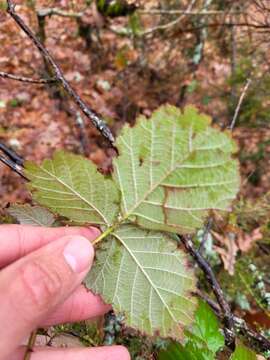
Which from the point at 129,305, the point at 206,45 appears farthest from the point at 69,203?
the point at 206,45

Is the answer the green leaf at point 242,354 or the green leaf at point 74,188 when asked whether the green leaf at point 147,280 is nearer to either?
the green leaf at point 74,188

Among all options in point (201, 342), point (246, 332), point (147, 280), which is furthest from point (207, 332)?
point (147, 280)

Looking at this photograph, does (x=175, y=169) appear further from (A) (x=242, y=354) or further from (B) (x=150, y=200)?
(A) (x=242, y=354)

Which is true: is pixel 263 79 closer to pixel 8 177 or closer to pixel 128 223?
pixel 8 177

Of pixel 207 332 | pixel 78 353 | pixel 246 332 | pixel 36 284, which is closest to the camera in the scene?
pixel 36 284

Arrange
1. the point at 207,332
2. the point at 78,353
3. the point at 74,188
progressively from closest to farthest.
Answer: the point at 74,188 < the point at 78,353 < the point at 207,332

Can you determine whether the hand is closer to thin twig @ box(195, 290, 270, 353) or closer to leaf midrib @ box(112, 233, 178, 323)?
leaf midrib @ box(112, 233, 178, 323)
